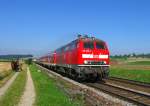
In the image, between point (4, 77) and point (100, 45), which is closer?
point (100, 45)

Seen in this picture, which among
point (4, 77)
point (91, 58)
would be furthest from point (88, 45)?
point (4, 77)

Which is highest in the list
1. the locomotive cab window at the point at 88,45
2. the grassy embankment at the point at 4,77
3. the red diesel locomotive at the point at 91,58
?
→ the locomotive cab window at the point at 88,45

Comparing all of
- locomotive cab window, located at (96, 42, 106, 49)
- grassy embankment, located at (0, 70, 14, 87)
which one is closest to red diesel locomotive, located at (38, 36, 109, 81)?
locomotive cab window, located at (96, 42, 106, 49)

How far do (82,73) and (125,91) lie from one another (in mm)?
7073

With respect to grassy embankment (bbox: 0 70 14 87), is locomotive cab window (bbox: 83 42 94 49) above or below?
above

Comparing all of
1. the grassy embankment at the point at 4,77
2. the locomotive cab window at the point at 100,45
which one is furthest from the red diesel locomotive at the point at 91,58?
the grassy embankment at the point at 4,77

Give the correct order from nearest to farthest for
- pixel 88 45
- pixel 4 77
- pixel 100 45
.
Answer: pixel 88 45, pixel 100 45, pixel 4 77

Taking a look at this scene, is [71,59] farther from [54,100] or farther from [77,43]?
[54,100]

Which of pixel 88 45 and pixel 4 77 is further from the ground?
pixel 88 45

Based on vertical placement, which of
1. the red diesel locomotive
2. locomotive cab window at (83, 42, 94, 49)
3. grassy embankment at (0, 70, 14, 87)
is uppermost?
locomotive cab window at (83, 42, 94, 49)

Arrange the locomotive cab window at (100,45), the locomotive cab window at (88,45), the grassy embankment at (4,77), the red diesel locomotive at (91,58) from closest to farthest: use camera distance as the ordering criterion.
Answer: the red diesel locomotive at (91,58) → the locomotive cab window at (88,45) → the locomotive cab window at (100,45) → the grassy embankment at (4,77)

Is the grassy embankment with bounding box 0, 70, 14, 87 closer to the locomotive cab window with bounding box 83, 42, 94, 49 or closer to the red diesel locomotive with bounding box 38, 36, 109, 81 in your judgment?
the red diesel locomotive with bounding box 38, 36, 109, 81

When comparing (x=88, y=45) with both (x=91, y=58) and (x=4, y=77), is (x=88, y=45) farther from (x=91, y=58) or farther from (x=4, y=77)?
(x=4, y=77)

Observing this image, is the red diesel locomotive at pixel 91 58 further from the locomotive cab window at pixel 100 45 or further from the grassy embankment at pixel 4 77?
the grassy embankment at pixel 4 77
